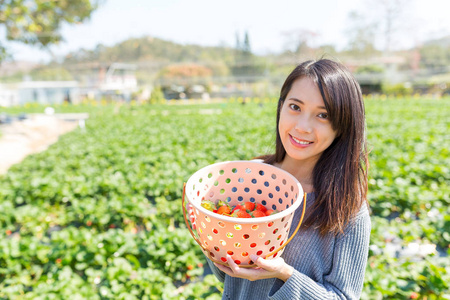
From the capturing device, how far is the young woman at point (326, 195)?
1.11m

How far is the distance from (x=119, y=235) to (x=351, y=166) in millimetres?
2240

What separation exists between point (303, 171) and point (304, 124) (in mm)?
315

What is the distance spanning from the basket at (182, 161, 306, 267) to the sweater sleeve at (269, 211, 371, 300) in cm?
13

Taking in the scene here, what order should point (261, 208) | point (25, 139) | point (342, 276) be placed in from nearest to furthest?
point (342, 276), point (261, 208), point (25, 139)

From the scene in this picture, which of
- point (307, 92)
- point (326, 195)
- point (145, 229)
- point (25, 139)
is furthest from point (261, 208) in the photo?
point (25, 139)

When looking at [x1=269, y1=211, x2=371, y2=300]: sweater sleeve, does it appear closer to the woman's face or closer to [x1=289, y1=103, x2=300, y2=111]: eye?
the woman's face

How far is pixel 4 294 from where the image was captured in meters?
2.33

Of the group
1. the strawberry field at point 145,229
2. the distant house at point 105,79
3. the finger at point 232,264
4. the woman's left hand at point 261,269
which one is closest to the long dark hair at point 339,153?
the woman's left hand at point 261,269

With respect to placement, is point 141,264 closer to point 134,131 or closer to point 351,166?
point 351,166

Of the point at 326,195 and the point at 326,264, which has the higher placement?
the point at 326,195

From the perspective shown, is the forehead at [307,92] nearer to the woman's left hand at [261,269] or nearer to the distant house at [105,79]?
the woman's left hand at [261,269]

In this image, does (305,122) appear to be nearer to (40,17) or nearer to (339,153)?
(339,153)

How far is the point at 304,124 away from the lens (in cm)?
115

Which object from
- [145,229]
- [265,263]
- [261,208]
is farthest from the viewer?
[145,229]
